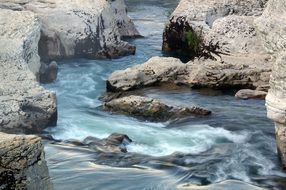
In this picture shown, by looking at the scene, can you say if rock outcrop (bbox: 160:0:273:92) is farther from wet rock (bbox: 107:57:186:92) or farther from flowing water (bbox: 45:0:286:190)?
flowing water (bbox: 45:0:286:190)

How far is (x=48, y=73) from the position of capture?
47.4ft

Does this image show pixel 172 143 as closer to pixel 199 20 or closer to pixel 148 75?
pixel 148 75

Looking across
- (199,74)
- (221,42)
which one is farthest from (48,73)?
(221,42)

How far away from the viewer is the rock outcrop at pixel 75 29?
53.3ft

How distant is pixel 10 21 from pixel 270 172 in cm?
757

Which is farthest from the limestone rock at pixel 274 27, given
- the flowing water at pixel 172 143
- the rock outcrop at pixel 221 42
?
the rock outcrop at pixel 221 42

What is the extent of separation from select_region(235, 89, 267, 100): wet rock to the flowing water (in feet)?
0.78

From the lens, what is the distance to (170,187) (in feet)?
25.6

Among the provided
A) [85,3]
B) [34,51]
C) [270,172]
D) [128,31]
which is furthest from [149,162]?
[128,31]

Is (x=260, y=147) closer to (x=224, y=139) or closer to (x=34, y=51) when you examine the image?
(x=224, y=139)

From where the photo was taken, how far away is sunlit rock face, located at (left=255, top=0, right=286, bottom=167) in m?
7.93

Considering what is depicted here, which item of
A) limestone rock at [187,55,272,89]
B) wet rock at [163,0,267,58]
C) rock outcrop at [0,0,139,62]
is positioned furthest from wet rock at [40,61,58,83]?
wet rock at [163,0,267,58]

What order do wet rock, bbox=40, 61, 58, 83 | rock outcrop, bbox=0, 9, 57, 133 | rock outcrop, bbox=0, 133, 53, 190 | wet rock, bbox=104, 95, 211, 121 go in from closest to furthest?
rock outcrop, bbox=0, 133, 53, 190, rock outcrop, bbox=0, 9, 57, 133, wet rock, bbox=104, 95, 211, 121, wet rock, bbox=40, 61, 58, 83

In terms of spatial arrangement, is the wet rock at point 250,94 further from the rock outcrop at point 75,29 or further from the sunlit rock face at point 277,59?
the rock outcrop at point 75,29
